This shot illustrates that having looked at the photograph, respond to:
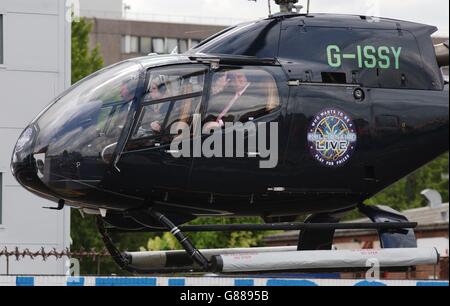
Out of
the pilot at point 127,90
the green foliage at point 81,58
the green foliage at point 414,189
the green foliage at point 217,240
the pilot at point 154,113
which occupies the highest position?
the green foliage at point 81,58

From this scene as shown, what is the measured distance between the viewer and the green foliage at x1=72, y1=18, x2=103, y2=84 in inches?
1994

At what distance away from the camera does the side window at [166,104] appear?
1180 cm

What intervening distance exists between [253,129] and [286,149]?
43 centimetres

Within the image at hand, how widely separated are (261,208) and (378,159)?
1344 millimetres

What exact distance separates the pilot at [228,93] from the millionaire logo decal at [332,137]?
2.42ft

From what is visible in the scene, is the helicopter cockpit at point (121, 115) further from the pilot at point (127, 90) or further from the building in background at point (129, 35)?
the building in background at point (129, 35)

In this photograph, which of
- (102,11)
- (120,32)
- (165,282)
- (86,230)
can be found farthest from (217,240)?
(102,11)

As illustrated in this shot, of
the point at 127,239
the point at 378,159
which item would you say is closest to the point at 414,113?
the point at 378,159

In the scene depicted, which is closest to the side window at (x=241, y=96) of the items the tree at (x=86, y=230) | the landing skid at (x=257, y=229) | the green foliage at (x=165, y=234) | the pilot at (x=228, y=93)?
the pilot at (x=228, y=93)

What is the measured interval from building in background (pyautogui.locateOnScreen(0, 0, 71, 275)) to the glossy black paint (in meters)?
10.9

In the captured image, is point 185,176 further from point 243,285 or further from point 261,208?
point 243,285

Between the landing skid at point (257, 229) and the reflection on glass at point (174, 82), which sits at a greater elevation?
the reflection on glass at point (174, 82)

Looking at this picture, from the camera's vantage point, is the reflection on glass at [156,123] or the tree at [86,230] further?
the tree at [86,230]

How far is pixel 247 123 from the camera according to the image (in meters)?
12.1
